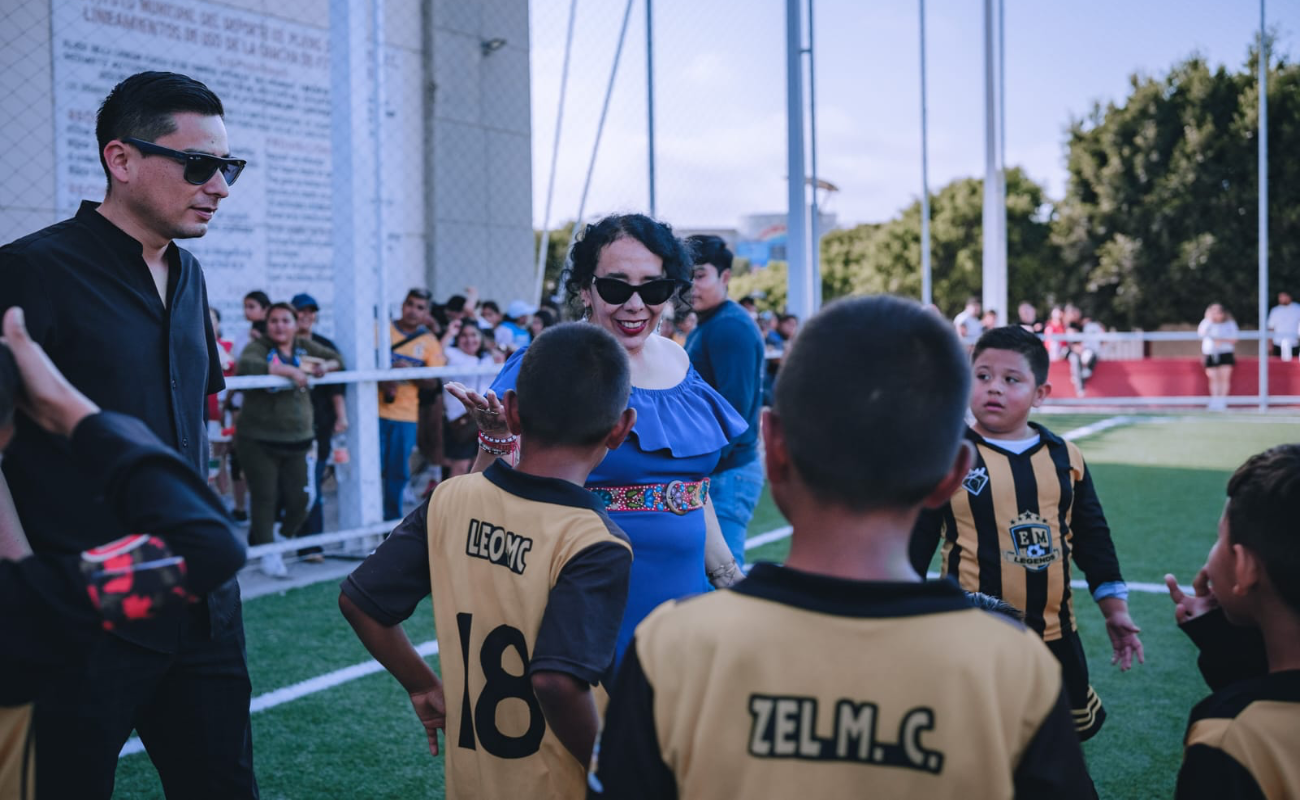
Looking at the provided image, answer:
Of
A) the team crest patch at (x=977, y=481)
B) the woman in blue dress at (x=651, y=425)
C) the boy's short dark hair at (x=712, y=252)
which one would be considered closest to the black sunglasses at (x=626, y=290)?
the woman in blue dress at (x=651, y=425)

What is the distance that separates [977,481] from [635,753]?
6.93 feet

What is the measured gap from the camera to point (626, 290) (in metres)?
2.83

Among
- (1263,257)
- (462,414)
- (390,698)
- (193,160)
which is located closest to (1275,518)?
(193,160)

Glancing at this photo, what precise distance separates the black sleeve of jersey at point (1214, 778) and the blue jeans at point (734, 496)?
3.16 meters

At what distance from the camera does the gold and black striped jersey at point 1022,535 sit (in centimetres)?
312

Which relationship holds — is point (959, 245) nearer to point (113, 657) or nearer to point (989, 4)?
point (989, 4)

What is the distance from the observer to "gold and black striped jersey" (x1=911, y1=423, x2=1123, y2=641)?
3.12 meters

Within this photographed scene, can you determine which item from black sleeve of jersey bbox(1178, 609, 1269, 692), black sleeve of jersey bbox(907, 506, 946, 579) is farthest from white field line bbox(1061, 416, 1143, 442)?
black sleeve of jersey bbox(1178, 609, 1269, 692)

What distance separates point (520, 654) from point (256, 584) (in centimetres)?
519

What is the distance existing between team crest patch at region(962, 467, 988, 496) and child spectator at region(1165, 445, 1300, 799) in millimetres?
1303

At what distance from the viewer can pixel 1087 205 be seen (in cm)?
3853

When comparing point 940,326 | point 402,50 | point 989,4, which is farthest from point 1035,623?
point 989,4

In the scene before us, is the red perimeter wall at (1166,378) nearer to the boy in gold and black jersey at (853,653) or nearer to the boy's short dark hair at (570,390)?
the boy's short dark hair at (570,390)

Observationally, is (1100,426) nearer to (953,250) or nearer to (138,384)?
(138,384)
